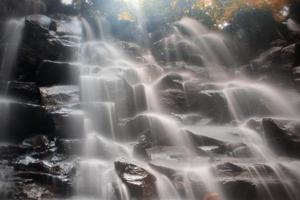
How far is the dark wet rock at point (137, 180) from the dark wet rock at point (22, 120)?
4.26 m

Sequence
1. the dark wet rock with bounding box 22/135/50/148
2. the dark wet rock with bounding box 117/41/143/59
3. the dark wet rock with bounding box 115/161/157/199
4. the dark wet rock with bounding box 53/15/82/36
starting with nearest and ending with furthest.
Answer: the dark wet rock with bounding box 115/161/157/199 < the dark wet rock with bounding box 22/135/50/148 < the dark wet rock with bounding box 53/15/82/36 < the dark wet rock with bounding box 117/41/143/59

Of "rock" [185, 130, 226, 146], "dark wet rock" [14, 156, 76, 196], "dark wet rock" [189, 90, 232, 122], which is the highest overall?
"dark wet rock" [189, 90, 232, 122]

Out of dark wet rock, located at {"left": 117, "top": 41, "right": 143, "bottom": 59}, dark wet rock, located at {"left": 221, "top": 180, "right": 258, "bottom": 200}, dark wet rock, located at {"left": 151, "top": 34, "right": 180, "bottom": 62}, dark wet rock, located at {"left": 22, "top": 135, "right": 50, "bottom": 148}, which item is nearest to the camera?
dark wet rock, located at {"left": 221, "top": 180, "right": 258, "bottom": 200}

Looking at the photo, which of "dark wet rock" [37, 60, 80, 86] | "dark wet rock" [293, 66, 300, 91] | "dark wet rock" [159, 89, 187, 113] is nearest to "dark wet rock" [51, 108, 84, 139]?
"dark wet rock" [37, 60, 80, 86]

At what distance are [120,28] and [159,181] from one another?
62.8 feet

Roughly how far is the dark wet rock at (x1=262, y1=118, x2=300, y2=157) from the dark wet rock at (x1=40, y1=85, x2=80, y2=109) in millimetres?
7236

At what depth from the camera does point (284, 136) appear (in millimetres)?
11047

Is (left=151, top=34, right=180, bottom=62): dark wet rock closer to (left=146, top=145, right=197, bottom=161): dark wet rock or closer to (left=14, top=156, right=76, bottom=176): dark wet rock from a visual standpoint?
(left=146, top=145, right=197, bottom=161): dark wet rock

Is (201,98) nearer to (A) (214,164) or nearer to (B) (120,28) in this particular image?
(A) (214,164)

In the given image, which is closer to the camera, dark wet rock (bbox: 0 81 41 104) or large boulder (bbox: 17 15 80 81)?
dark wet rock (bbox: 0 81 41 104)

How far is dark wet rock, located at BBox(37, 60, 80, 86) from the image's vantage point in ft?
47.6

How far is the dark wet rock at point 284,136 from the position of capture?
35.4ft

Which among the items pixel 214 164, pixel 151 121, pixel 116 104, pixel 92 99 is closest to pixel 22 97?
pixel 92 99

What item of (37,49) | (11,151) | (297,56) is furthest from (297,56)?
(11,151)
